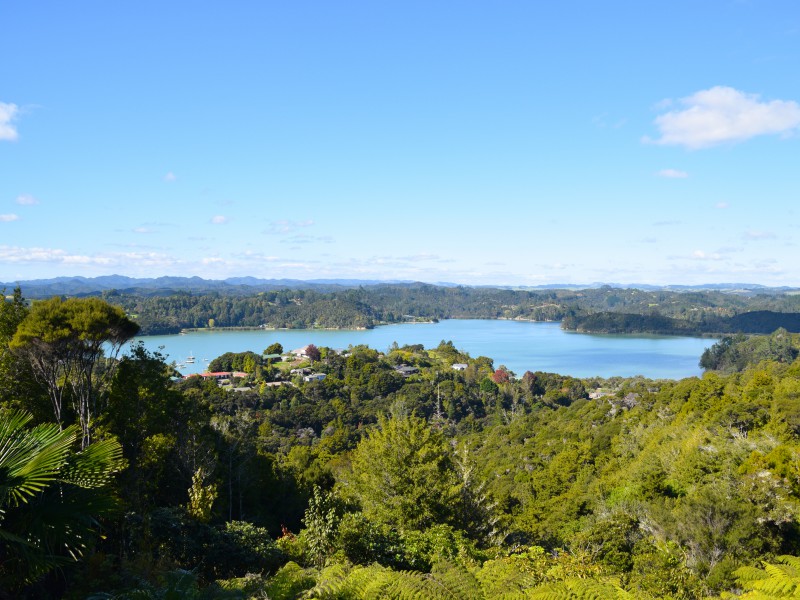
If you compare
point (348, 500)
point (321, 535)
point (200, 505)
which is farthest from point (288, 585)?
point (348, 500)

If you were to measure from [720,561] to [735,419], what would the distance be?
35.0ft

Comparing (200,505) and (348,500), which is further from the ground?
(200,505)

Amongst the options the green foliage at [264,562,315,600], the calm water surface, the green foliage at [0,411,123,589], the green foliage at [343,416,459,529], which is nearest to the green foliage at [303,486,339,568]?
the green foliage at [264,562,315,600]

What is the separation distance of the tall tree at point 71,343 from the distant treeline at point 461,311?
262 ft

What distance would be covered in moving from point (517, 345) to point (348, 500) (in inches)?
3716

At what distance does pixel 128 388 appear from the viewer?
10219mm

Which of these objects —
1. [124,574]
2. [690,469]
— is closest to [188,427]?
[124,574]

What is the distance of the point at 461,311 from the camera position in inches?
6993

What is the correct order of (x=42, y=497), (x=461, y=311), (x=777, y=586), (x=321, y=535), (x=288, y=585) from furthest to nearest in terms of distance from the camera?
1. (x=461, y=311)
2. (x=321, y=535)
3. (x=288, y=585)
4. (x=777, y=586)
5. (x=42, y=497)

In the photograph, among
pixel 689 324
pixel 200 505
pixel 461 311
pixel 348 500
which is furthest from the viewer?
pixel 461 311

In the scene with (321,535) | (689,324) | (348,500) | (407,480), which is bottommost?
(689,324)

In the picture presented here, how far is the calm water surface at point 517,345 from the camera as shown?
7350cm

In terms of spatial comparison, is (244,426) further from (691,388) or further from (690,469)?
(691,388)

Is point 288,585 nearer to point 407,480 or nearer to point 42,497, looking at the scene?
point 42,497
